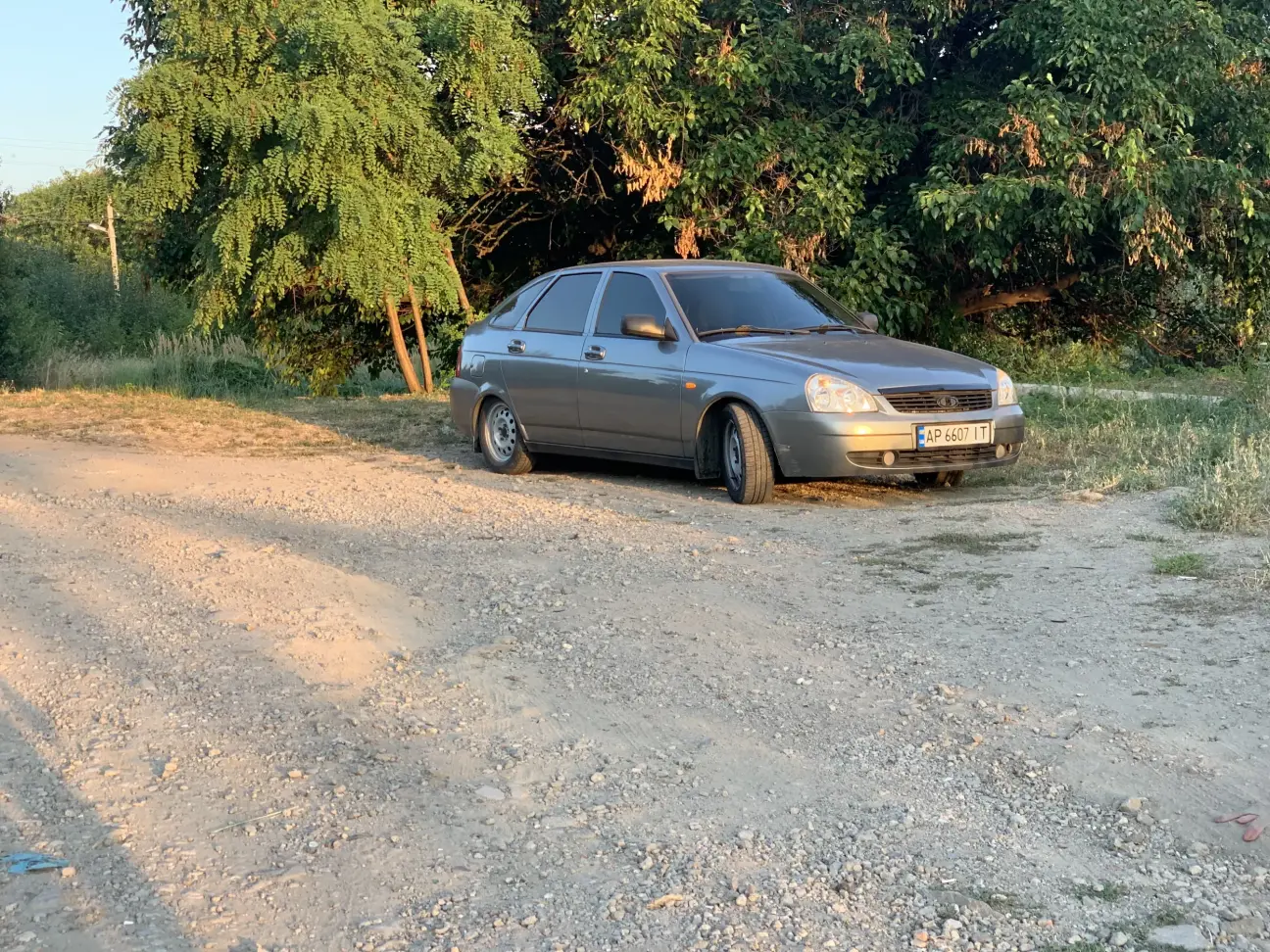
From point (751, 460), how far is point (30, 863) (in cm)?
596

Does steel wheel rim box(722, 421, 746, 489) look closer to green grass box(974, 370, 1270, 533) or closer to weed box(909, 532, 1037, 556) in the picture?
weed box(909, 532, 1037, 556)

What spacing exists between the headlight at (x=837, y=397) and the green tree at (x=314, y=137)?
743 centimetres

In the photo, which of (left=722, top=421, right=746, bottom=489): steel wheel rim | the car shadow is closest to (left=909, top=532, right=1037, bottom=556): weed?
the car shadow

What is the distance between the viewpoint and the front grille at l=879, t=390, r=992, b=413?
9.04 meters

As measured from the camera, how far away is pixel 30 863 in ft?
12.2

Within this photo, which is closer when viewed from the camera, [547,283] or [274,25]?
[547,283]

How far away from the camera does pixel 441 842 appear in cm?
385

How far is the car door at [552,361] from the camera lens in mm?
10539

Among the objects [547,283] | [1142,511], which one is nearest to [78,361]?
[547,283]

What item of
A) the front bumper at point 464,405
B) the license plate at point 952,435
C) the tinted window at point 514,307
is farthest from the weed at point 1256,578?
the front bumper at point 464,405

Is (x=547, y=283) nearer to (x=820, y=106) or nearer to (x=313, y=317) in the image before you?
(x=820, y=106)

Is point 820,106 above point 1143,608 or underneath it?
above

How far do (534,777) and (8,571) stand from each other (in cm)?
403

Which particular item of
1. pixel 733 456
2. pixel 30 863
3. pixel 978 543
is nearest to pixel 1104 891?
pixel 30 863
